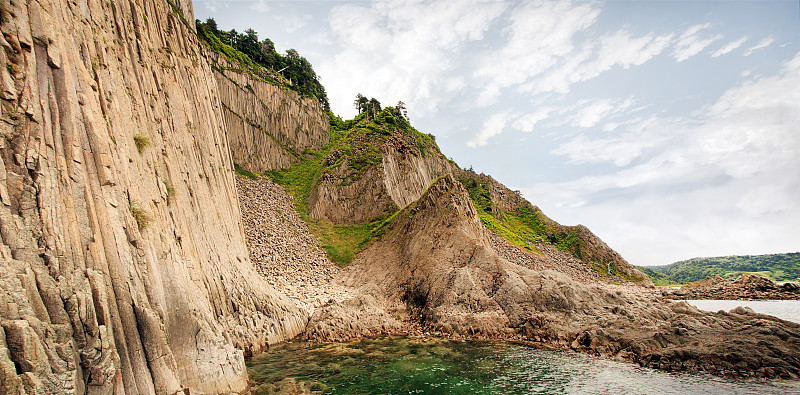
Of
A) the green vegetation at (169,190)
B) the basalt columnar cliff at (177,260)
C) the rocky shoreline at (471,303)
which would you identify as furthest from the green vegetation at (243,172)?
the green vegetation at (169,190)

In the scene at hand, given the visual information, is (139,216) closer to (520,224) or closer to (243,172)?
(243,172)

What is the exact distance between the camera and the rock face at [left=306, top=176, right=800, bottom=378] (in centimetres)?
1559

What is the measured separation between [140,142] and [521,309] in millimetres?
23716

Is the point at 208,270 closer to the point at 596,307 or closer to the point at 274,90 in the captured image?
the point at 596,307

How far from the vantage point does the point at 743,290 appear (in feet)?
143

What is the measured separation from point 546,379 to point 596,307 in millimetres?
10773

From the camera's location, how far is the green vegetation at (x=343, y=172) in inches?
1544

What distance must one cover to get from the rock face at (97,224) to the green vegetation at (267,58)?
1342 inches

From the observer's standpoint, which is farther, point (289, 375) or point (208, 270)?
point (208, 270)

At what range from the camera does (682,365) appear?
608 inches

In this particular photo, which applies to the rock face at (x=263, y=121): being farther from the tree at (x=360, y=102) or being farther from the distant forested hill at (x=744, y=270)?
the distant forested hill at (x=744, y=270)

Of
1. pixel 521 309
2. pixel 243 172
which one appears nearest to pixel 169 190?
pixel 521 309

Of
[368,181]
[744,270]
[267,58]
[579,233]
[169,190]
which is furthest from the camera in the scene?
[744,270]

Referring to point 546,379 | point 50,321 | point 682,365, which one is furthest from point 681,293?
point 50,321
